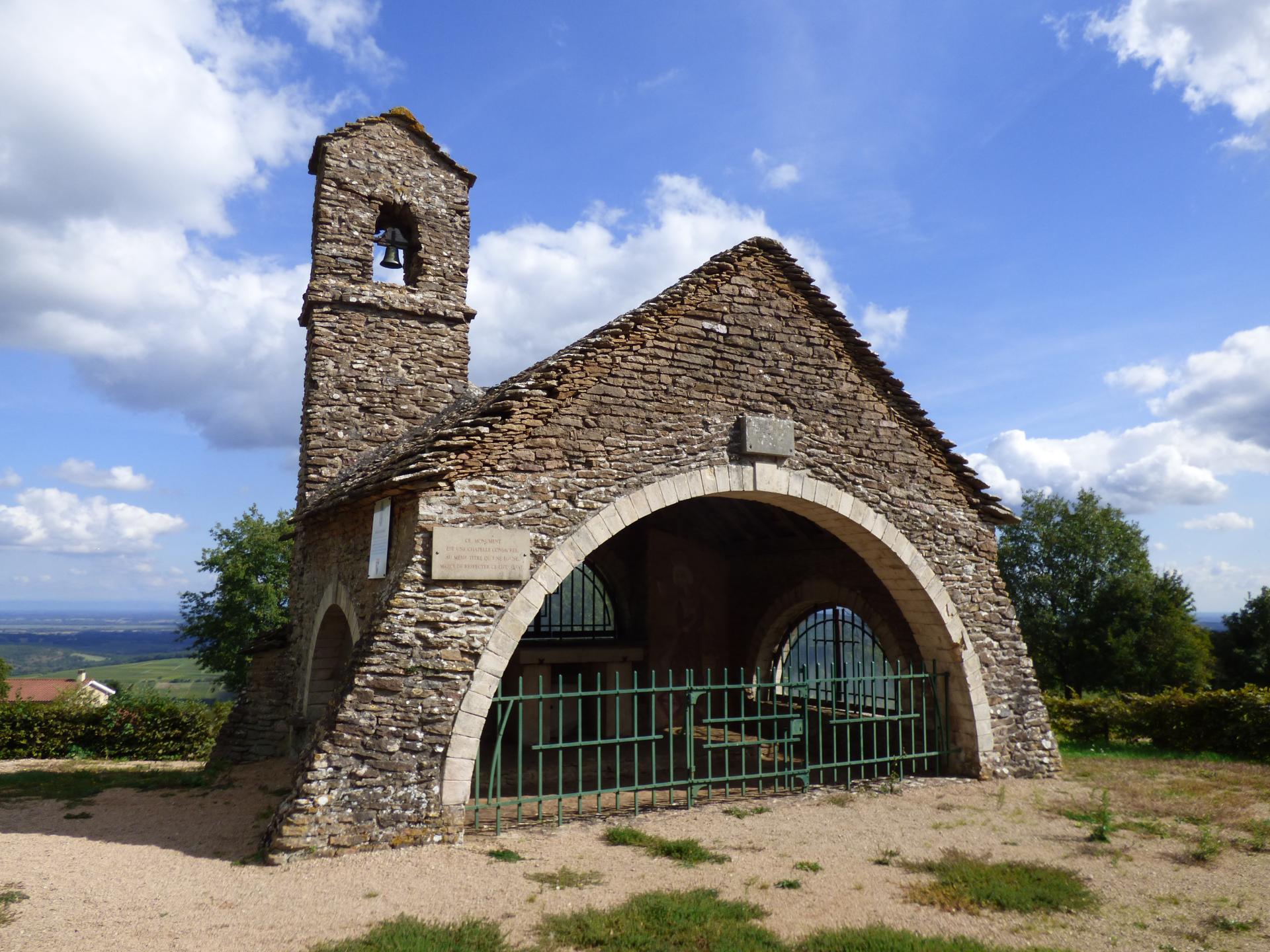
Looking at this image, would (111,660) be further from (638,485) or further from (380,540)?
(638,485)

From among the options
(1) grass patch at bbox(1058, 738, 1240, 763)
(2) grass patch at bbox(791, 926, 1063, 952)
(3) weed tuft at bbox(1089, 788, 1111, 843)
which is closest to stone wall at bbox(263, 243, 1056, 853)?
(3) weed tuft at bbox(1089, 788, 1111, 843)

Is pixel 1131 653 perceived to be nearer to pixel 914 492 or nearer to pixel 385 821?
pixel 914 492

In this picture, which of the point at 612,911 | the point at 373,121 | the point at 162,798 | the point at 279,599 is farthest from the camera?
the point at 279,599

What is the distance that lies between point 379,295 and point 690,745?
8.14m

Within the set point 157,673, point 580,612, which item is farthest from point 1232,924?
point 157,673

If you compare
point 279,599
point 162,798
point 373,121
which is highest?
point 373,121

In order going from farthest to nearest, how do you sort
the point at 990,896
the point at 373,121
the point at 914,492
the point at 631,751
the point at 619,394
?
the point at 373,121 → the point at 631,751 → the point at 914,492 → the point at 619,394 → the point at 990,896

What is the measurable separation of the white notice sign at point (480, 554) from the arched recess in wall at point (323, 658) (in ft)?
12.0

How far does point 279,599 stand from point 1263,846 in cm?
2925

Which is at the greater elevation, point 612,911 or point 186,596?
point 186,596

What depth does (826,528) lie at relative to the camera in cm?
962

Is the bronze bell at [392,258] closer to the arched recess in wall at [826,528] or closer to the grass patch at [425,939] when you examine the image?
the arched recess in wall at [826,528]

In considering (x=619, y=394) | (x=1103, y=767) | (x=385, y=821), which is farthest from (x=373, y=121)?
(x=1103, y=767)

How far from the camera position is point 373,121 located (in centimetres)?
1298
